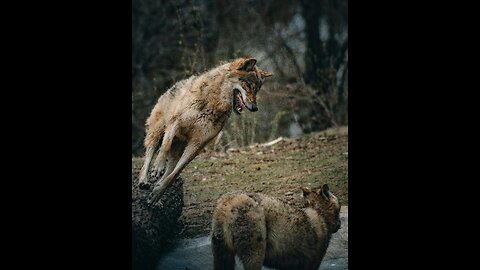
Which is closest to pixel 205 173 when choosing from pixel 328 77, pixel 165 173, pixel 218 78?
pixel 165 173

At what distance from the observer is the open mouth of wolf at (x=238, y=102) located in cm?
626

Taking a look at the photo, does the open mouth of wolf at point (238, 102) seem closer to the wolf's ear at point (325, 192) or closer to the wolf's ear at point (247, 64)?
the wolf's ear at point (247, 64)

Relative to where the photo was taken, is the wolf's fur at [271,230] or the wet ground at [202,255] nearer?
the wolf's fur at [271,230]

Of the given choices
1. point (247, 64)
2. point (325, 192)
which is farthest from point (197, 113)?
point (325, 192)

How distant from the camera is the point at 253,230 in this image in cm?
601

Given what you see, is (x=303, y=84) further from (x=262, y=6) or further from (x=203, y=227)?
(x=203, y=227)

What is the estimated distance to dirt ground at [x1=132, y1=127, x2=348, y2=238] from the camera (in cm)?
625

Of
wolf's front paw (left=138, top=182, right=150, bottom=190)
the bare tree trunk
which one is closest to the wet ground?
wolf's front paw (left=138, top=182, right=150, bottom=190)

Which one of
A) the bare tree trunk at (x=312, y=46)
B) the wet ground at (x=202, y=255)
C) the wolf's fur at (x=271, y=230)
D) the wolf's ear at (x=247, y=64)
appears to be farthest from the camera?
the bare tree trunk at (x=312, y=46)

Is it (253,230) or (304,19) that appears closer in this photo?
(253,230)

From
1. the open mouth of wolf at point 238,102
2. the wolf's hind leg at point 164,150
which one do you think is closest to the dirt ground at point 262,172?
the wolf's hind leg at point 164,150

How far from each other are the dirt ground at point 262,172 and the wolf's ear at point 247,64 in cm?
56

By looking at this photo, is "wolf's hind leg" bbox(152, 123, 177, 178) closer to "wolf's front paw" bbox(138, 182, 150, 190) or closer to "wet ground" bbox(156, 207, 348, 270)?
"wolf's front paw" bbox(138, 182, 150, 190)

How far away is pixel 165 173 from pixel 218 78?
75cm
